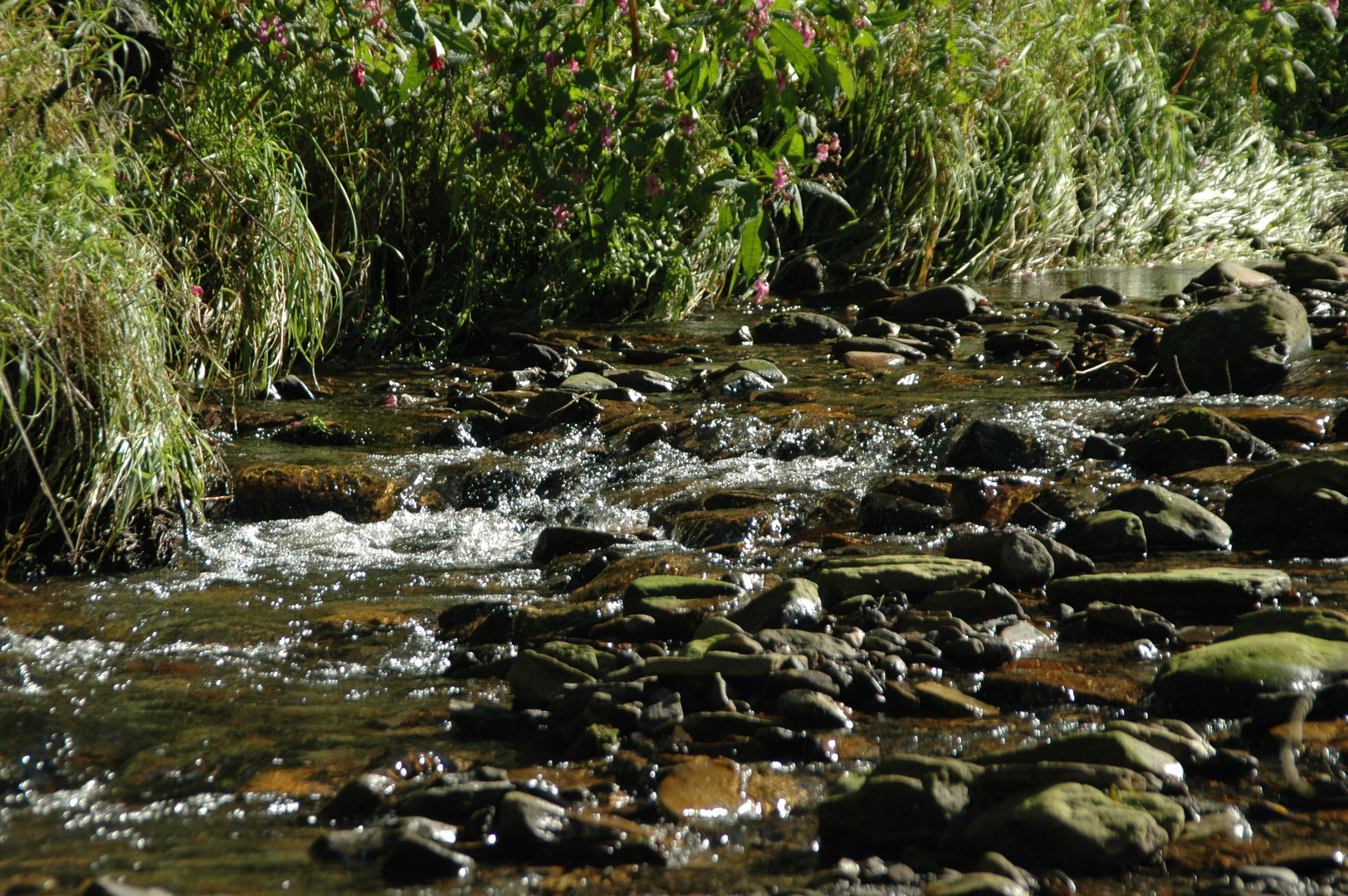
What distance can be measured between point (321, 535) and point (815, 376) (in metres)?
2.60

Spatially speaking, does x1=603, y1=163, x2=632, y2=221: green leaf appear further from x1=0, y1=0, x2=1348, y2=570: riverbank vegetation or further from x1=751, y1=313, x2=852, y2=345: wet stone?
x1=751, y1=313, x2=852, y2=345: wet stone

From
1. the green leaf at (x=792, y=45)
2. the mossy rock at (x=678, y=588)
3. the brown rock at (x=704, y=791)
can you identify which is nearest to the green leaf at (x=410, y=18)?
the green leaf at (x=792, y=45)

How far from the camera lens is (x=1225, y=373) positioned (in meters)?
4.62

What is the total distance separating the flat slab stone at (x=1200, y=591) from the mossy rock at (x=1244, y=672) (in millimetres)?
412

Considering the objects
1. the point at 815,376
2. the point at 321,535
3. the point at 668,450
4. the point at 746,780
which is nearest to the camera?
the point at 746,780

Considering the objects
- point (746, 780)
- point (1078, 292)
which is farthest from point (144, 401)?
point (1078, 292)

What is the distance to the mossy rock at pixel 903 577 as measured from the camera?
266cm

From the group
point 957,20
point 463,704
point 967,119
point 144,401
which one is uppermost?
point 957,20

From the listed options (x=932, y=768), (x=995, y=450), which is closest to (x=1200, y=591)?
(x=932, y=768)

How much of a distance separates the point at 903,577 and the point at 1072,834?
4.01ft

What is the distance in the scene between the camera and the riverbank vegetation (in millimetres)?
3135

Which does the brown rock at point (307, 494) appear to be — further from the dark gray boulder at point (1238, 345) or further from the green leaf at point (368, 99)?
the dark gray boulder at point (1238, 345)

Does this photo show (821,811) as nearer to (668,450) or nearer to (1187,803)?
(1187,803)

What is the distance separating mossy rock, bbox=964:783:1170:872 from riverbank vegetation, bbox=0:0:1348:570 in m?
2.42
